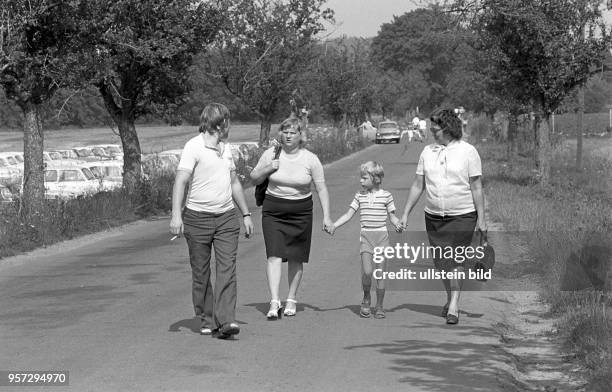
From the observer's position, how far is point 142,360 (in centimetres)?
820

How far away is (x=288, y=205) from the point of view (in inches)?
398

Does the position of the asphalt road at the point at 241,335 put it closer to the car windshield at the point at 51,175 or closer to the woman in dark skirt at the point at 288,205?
the woman in dark skirt at the point at 288,205

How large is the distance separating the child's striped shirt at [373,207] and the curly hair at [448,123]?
2.81 ft

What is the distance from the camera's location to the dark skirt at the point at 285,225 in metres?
10.1

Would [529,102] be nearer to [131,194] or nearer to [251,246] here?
[131,194]

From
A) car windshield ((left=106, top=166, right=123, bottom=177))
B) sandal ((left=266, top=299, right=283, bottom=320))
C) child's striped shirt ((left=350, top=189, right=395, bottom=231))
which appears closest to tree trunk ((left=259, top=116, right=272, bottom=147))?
car windshield ((left=106, top=166, right=123, bottom=177))

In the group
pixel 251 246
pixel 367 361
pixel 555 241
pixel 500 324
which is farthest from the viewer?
pixel 251 246

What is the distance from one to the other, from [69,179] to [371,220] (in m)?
20.9

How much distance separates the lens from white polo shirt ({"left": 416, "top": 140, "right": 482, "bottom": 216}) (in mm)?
9906

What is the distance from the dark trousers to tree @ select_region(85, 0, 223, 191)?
12526mm

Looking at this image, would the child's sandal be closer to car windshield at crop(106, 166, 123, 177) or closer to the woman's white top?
the woman's white top

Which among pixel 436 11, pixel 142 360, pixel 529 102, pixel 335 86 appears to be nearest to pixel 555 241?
pixel 142 360

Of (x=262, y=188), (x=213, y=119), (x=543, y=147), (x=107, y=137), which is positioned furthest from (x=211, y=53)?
(x=107, y=137)

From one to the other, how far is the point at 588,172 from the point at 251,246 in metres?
20.4
